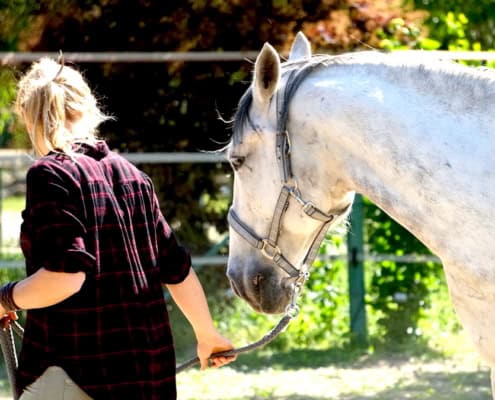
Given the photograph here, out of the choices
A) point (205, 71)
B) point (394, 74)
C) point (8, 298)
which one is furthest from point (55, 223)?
point (205, 71)

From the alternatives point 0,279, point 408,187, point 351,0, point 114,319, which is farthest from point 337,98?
point 0,279

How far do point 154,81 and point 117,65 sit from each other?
301 millimetres

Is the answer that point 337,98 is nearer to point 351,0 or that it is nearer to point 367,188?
point 367,188

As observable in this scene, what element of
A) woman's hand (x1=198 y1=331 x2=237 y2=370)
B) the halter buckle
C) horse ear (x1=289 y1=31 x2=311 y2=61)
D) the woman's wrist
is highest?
horse ear (x1=289 y1=31 x2=311 y2=61)

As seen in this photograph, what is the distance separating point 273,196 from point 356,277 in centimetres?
413

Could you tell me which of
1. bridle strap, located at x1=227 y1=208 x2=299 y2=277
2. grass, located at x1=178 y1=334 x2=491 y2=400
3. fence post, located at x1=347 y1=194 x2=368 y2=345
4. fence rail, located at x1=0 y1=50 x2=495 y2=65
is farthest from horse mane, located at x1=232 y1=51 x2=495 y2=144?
fence post, located at x1=347 y1=194 x2=368 y2=345

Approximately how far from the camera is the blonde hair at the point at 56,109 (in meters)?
2.87

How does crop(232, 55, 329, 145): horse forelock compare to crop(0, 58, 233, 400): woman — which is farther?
crop(232, 55, 329, 145): horse forelock

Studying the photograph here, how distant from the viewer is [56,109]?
287 cm

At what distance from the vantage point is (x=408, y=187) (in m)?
2.86

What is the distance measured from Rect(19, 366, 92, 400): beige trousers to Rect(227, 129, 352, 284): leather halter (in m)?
0.68

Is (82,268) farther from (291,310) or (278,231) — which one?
(291,310)

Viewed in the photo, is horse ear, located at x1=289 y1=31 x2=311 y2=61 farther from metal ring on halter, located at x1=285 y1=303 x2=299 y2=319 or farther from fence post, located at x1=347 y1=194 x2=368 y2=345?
fence post, located at x1=347 y1=194 x2=368 y2=345

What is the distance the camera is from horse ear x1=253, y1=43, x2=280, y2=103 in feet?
9.66
